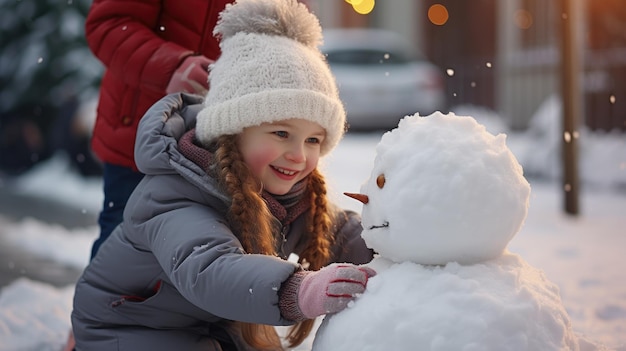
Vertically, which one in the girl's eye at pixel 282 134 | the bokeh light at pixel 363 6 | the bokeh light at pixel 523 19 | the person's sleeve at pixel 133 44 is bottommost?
the bokeh light at pixel 363 6

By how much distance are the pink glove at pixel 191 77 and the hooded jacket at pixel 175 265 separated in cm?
9

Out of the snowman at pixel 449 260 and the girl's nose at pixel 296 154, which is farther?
the girl's nose at pixel 296 154

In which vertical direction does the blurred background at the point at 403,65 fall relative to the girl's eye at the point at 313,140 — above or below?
below

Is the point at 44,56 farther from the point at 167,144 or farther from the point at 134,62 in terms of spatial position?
the point at 167,144

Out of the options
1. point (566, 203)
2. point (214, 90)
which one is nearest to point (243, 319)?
point (214, 90)

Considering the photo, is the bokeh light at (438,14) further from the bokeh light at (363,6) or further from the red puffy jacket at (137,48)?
the red puffy jacket at (137,48)

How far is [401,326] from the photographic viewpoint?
5.64ft

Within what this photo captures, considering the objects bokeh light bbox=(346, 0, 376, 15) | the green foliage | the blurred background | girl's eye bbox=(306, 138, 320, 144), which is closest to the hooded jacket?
girl's eye bbox=(306, 138, 320, 144)

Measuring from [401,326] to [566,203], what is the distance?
5181 millimetres

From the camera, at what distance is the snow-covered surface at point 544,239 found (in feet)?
10.9

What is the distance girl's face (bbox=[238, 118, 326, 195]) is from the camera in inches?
91.7

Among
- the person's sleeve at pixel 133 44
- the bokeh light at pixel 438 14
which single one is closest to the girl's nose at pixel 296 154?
the person's sleeve at pixel 133 44

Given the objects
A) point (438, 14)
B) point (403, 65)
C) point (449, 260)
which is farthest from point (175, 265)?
point (438, 14)

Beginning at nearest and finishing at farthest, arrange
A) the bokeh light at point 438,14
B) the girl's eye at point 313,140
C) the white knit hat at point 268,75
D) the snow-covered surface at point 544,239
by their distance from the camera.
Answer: the white knit hat at point 268,75
the girl's eye at point 313,140
the snow-covered surface at point 544,239
the bokeh light at point 438,14
